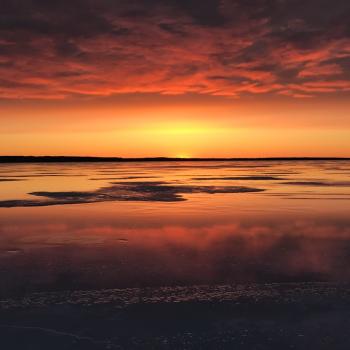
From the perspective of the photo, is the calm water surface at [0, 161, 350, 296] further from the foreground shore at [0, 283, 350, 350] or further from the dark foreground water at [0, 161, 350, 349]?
the foreground shore at [0, 283, 350, 350]

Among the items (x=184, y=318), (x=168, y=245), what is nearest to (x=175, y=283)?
(x=184, y=318)

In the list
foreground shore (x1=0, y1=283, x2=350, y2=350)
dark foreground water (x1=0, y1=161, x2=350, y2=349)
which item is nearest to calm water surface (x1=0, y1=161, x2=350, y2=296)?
dark foreground water (x1=0, y1=161, x2=350, y2=349)

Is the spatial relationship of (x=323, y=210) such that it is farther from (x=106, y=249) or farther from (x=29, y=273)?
(x=29, y=273)

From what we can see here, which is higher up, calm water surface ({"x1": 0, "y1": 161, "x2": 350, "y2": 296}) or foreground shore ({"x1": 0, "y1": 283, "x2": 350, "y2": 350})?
calm water surface ({"x1": 0, "y1": 161, "x2": 350, "y2": 296})

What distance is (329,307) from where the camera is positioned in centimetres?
648

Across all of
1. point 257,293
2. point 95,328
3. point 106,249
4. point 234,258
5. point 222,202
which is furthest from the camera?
point 222,202

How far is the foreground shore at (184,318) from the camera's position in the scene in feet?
17.8

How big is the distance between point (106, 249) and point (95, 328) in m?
4.66

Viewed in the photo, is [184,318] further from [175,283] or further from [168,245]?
[168,245]

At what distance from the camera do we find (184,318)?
20.0ft

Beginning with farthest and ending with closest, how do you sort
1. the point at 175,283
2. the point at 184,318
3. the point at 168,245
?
the point at 168,245 → the point at 175,283 → the point at 184,318

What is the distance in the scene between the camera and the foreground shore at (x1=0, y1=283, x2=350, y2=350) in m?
5.41

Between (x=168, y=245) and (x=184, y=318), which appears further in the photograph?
(x=168, y=245)

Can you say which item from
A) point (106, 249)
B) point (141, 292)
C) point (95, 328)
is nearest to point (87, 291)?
point (141, 292)
